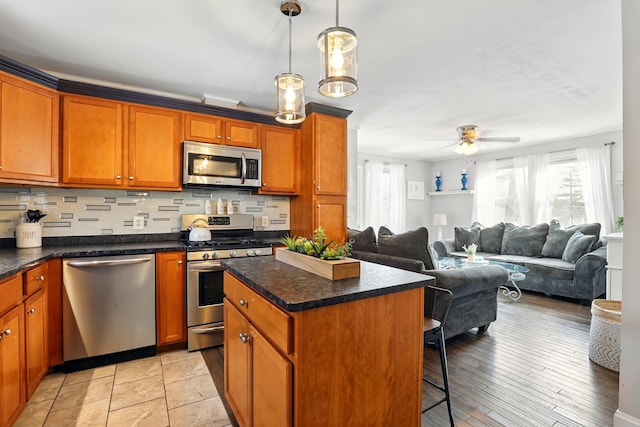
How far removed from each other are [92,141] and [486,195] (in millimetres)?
6507

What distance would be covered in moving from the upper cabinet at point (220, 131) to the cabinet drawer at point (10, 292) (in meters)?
1.80

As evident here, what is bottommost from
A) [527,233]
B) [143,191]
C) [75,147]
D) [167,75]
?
[527,233]

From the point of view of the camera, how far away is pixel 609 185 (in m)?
4.83

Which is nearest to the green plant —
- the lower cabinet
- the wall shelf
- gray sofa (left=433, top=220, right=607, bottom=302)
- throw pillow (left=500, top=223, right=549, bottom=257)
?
the lower cabinet

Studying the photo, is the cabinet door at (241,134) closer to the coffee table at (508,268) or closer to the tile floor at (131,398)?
the tile floor at (131,398)

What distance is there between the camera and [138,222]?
3.20 metres

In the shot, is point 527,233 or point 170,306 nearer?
point 170,306

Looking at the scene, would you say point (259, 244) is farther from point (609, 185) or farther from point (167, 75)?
point (609, 185)

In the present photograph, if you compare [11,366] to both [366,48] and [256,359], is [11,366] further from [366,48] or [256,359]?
[366,48]

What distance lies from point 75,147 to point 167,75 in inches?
39.4

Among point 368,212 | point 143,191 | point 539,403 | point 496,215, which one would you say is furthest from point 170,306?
point 496,215

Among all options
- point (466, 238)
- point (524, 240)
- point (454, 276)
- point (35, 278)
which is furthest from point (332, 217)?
point (524, 240)

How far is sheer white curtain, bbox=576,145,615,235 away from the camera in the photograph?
15.8 ft

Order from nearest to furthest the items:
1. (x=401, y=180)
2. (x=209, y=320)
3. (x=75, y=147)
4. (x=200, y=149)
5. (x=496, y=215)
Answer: (x=75, y=147), (x=209, y=320), (x=200, y=149), (x=496, y=215), (x=401, y=180)
